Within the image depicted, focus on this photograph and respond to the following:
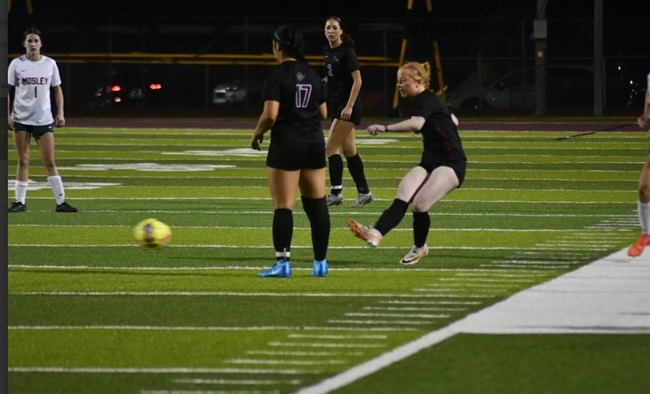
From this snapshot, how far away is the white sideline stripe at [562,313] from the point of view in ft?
29.3

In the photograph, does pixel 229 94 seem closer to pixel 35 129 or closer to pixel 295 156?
pixel 35 129

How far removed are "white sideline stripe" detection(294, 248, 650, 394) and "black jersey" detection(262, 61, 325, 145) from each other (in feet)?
6.21

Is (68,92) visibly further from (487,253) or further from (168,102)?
(487,253)

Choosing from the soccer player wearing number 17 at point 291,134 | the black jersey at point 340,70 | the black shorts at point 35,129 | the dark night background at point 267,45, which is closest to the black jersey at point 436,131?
the soccer player wearing number 17 at point 291,134

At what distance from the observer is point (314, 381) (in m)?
8.23

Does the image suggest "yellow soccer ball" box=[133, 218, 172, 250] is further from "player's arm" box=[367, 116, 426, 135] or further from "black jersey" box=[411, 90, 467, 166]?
"black jersey" box=[411, 90, 467, 166]

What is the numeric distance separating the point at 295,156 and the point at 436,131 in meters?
1.34

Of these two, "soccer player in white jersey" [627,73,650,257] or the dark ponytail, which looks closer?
the dark ponytail

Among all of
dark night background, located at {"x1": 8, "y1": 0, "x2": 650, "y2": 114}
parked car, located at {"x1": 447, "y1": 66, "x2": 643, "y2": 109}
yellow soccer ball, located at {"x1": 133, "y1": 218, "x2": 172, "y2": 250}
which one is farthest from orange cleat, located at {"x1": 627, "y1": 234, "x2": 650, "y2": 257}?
parked car, located at {"x1": 447, "y1": 66, "x2": 643, "y2": 109}

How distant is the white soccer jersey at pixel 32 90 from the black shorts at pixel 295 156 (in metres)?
5.97

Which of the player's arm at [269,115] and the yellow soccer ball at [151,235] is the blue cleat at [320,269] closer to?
the player's arm at [269,115]

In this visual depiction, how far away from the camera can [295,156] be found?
38.8ft

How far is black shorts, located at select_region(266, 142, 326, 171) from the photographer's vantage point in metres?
11.8

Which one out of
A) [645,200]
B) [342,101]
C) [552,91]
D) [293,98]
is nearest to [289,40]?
[293,98]
